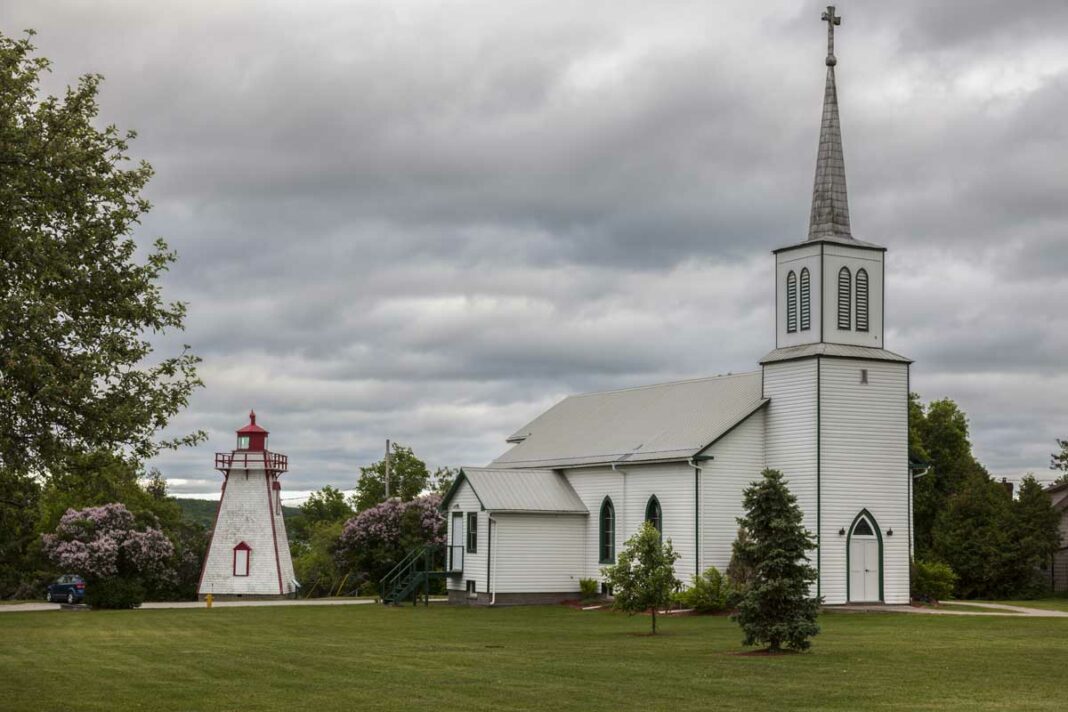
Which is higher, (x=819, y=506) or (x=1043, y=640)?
(x=819, y=506)

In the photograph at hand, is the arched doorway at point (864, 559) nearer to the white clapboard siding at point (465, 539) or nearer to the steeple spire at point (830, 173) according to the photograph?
the steeple spire at point (830, 173)

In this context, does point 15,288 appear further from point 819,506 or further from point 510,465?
Result: point 510,465

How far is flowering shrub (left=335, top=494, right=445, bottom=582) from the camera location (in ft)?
197

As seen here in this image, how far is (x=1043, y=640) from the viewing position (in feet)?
92.8

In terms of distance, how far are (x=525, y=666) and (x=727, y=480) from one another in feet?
66.9

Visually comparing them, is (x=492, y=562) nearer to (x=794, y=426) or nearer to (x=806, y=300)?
(x=794, y=426)

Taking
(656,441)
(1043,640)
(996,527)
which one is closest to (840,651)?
(1043,640)

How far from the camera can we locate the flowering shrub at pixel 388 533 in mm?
60094

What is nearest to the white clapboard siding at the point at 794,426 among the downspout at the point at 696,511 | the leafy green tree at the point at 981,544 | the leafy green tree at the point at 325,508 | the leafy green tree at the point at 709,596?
the downspout at the point at 696,511

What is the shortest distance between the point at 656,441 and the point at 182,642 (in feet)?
67.1

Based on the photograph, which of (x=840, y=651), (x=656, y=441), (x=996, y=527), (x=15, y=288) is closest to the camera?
(x=15, y=288)

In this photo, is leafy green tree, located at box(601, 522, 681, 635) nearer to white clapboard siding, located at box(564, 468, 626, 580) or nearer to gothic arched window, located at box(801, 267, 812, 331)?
gothic arched window, located at box(801, 267, 812, 331)

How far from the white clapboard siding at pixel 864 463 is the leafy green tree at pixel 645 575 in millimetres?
10226

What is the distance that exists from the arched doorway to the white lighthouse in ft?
96.7
